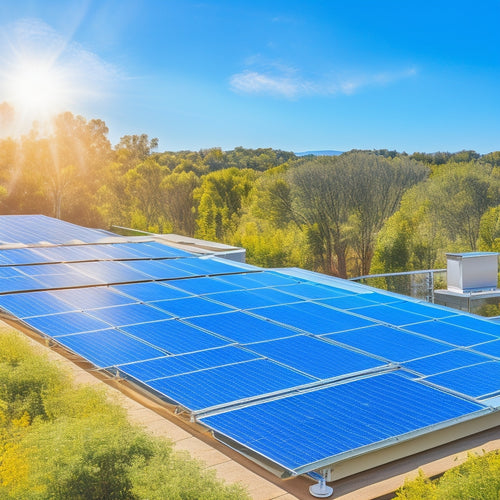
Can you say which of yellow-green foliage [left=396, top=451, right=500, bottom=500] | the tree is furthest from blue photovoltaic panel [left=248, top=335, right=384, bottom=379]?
the tree

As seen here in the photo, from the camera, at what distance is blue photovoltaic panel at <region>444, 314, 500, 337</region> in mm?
17902

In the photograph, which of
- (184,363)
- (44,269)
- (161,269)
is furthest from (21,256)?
(184,363)

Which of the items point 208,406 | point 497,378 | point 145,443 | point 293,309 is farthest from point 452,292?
point 145,443

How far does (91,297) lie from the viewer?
19.8 metres

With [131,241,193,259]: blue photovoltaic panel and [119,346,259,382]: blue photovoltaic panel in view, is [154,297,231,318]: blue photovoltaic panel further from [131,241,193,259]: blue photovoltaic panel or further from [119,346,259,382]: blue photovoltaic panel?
[131,241,193,259]: blue photovoltaic panel

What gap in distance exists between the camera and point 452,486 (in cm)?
859

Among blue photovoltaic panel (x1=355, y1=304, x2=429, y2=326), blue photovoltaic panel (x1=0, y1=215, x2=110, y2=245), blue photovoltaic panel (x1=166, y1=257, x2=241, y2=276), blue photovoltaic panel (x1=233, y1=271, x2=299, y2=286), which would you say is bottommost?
blue photovoltaic panel (x1=355, y1=304, x2=429, y2=326)

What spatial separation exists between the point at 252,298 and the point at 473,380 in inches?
315

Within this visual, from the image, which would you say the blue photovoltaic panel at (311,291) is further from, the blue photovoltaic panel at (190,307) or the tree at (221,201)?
the tree at (221,201)

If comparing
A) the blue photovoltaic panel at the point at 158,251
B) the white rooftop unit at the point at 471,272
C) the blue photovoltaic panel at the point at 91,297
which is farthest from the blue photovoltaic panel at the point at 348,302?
the blue photovoltaic panel at the point at 158,251

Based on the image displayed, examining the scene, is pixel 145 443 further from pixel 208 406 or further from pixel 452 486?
pixel 452 486

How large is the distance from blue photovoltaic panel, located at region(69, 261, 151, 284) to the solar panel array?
68 mm

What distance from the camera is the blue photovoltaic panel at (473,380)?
43.6 ft

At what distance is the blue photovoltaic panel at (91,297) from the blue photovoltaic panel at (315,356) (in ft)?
18.5
